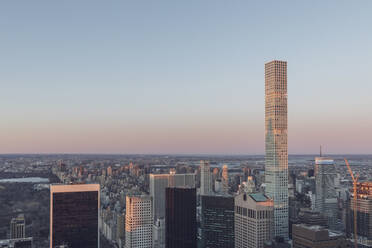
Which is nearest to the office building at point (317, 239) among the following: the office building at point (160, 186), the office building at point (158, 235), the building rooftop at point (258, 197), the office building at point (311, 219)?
the building rooftop at point (258, 197)

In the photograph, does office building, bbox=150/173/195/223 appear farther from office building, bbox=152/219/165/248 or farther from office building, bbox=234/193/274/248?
office building, bbox=234/193/274/248

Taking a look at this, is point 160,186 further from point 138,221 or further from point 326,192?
point 326,192

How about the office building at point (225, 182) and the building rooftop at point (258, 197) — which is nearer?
the building rooftop at point (258, 197)

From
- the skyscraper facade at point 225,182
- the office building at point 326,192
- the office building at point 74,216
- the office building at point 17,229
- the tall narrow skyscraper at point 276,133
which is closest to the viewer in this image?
the office building at point 74,216

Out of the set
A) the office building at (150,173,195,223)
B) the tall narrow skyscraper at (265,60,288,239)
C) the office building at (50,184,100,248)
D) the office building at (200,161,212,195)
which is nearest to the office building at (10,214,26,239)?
the office building at (50,184,100,248)

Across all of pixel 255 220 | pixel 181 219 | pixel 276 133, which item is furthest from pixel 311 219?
pixel 181 219

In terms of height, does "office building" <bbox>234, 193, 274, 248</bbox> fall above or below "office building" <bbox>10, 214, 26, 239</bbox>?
above

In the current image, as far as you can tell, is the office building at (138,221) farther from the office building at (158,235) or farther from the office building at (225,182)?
the office building at (225,182)
